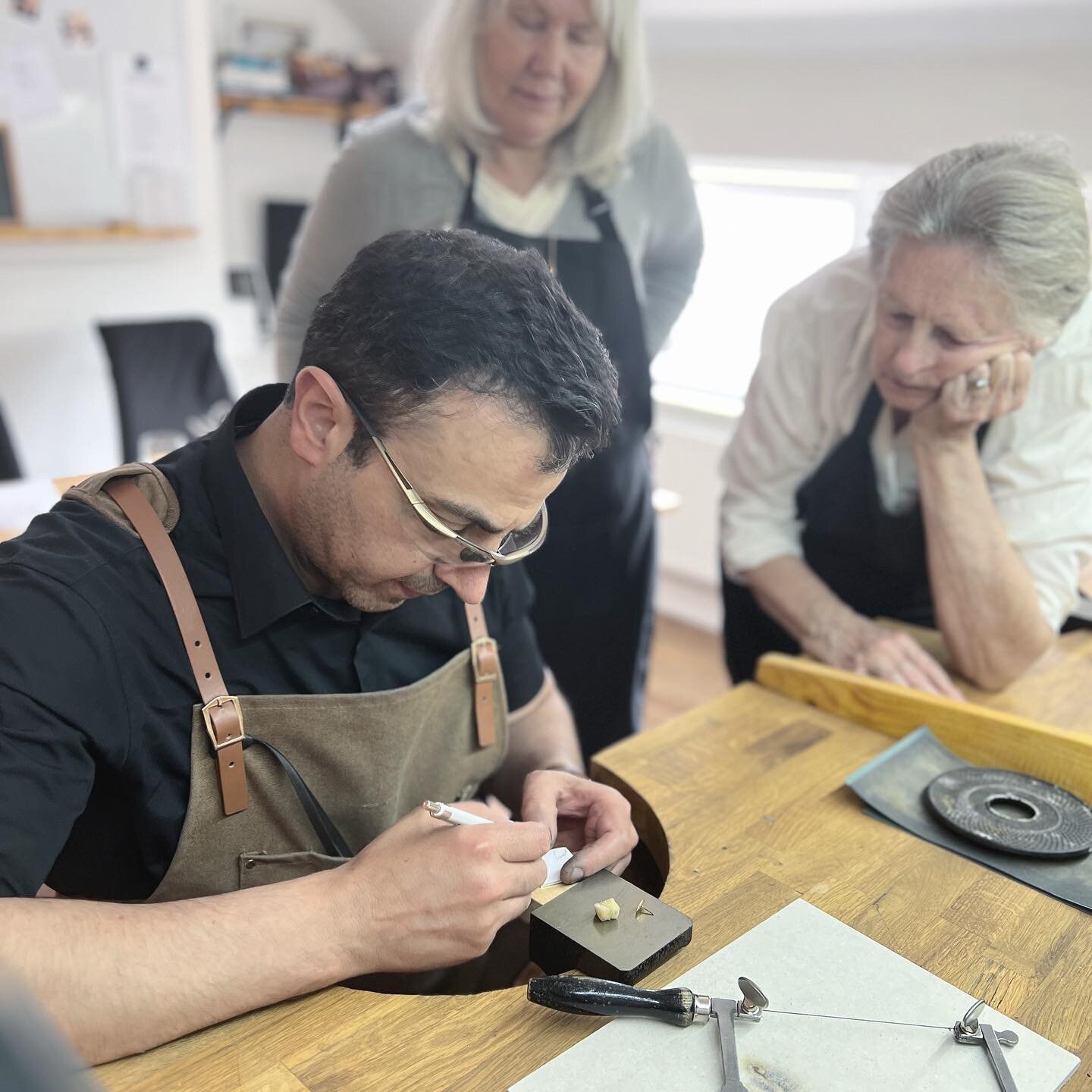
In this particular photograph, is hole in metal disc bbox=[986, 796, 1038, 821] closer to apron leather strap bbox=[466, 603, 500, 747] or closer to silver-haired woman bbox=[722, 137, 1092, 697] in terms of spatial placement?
silver-haired woman bbox=[722, 137, 1092, 697]

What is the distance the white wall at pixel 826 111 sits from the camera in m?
2.65

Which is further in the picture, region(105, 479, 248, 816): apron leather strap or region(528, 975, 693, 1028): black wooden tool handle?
region(105, 479, 248, 816): apron leather strap

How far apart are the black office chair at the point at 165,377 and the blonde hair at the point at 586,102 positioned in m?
1.52

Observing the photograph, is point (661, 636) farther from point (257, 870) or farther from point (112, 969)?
point (112, 969)

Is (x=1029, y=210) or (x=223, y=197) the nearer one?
(x=1029, y=210)

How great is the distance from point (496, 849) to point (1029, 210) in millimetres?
986

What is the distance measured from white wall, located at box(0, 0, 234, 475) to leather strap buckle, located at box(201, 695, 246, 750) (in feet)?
8.94

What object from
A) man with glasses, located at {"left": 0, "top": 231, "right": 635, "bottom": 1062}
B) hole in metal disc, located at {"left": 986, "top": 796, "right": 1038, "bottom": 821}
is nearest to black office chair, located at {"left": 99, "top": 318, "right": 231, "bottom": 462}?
man with glasses, located at {"left": 0, "top": 231, "right": 635, "bottom": 1062}

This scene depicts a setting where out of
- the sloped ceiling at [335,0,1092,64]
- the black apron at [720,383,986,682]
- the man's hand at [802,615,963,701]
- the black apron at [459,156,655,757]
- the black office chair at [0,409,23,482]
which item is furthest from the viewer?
the black office chair at [0,409,23,482]

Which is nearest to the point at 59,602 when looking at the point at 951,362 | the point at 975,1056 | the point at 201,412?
Result: the point at 975,1056

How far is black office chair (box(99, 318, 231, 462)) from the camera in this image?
3090 mm

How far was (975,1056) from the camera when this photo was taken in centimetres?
87

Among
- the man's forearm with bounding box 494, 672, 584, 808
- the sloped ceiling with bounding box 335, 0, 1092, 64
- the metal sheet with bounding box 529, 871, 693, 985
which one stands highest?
the sloped ceiling with bounding box 335, 0, 1092, 64

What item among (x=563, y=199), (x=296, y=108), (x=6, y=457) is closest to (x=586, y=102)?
(x=563, y=199)
